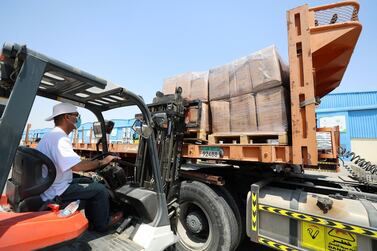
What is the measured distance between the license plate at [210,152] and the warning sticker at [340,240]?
1.61 metres

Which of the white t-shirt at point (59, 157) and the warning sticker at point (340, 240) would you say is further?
the warning sticker at point (340, 240)

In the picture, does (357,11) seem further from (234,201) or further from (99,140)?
(99,140)

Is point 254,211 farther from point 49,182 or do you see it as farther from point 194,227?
point 49,182

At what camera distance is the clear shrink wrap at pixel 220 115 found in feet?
12.0

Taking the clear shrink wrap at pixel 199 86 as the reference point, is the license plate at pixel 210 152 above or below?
below

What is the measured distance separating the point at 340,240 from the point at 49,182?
2.87m

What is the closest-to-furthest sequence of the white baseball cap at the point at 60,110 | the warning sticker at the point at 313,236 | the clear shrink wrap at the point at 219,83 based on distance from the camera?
the white baseball cap at the point at 60,110
the warning sticker at the point at 313,236
the clear shrink wrap at the point at 219,83

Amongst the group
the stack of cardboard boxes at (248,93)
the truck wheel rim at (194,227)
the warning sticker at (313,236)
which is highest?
the stack of cardboard boxes at (248,93)

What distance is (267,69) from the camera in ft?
10.8

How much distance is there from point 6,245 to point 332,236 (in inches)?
114

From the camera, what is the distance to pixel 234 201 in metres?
3.57

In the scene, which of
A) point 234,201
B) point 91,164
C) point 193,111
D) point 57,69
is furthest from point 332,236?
point 57,69

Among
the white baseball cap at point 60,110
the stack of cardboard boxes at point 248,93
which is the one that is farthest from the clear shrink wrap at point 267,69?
the white baseball cap at point 60,110

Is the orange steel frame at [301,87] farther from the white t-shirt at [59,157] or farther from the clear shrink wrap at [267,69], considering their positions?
the white t-shirt at [59,157]
